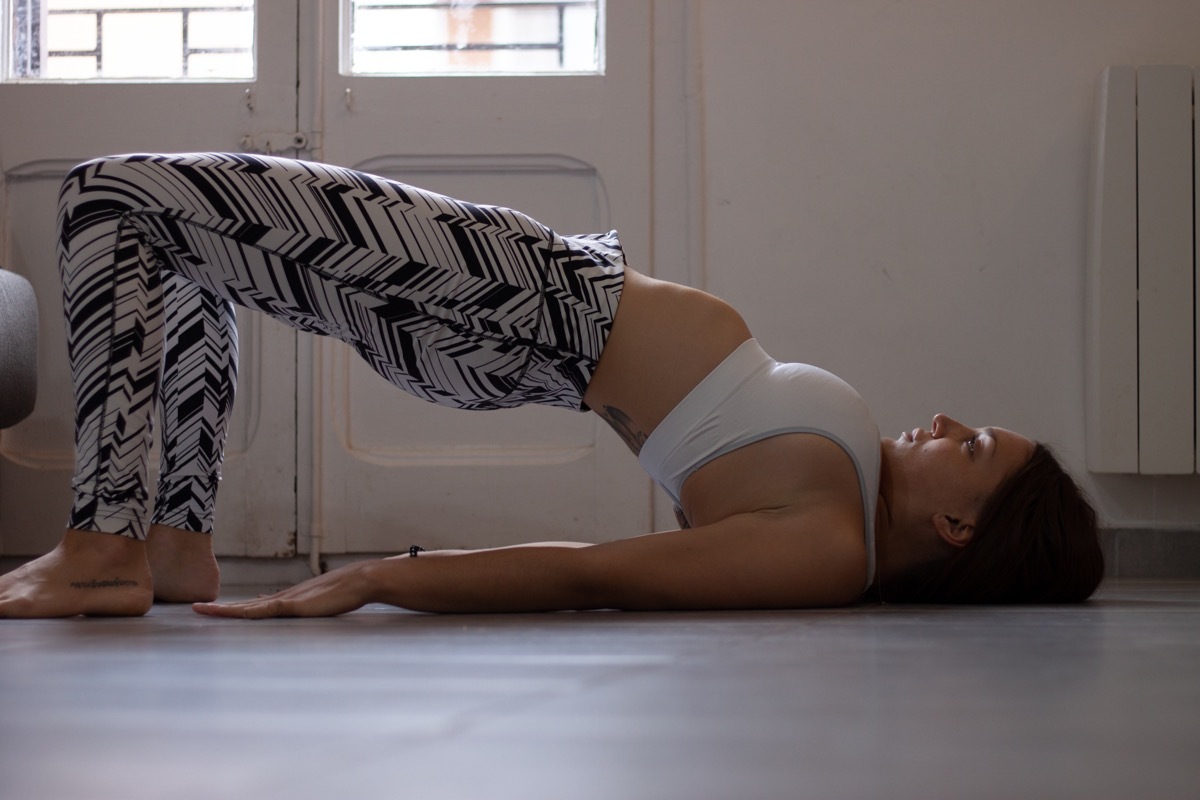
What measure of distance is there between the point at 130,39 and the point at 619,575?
88.9 inches

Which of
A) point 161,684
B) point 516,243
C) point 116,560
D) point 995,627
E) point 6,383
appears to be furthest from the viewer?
point 6,383

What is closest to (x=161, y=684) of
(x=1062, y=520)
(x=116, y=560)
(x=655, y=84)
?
(x=116, y=560)

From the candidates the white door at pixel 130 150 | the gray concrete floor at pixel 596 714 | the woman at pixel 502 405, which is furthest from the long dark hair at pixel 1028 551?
the white door at pixel 130 150

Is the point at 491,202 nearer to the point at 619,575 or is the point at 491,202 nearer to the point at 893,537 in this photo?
the point at 893,537

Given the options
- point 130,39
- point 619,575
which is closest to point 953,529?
point 619,575

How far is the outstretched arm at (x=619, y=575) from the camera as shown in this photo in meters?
1.23

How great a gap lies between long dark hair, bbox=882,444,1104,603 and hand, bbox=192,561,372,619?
2.39ft

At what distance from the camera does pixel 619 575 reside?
1257 millimetres

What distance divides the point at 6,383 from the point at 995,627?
6.46 ft

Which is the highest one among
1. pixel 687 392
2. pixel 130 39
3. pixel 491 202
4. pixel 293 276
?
pixel 130 39

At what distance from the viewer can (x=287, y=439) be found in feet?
8.96

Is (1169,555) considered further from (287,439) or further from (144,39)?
(144,39)

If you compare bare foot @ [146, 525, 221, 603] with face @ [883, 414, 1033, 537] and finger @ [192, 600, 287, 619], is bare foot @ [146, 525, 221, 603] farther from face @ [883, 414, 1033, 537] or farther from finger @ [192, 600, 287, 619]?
face @ [883, 414, 1033, 537]

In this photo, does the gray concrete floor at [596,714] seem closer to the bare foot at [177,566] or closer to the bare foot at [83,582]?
the bare foot at [83,582]
